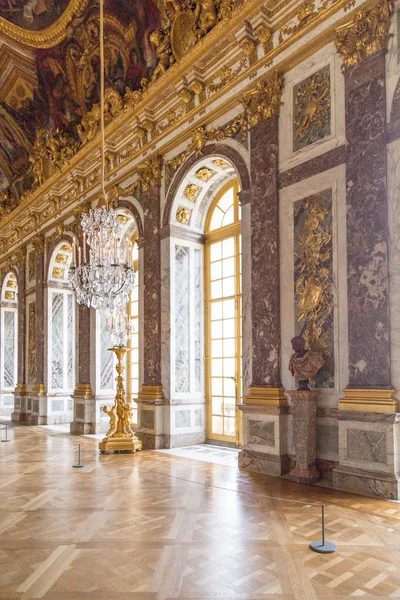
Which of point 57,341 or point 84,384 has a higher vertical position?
point 57,341

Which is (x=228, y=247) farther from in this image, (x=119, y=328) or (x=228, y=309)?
(x=119, y=328)

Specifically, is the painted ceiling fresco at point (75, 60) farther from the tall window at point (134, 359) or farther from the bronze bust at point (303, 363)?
the bronze bust at point (303, 363)

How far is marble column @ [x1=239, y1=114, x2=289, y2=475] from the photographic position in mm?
6862

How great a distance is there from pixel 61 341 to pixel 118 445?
7.08m

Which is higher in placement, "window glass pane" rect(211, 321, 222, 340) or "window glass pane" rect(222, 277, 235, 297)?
"window glass pane" rect(222, 277, 235, 297)

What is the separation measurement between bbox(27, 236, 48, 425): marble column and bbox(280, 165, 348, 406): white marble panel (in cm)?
978

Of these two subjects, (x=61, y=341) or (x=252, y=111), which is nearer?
(x=252, y=111)

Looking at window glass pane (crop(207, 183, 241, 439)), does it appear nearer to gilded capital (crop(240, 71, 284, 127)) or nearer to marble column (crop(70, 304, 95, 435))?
gilded capital (crop(240, 71, 284, 127))

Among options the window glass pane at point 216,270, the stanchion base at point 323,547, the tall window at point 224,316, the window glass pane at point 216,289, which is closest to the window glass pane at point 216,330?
the tall window at point 224,316

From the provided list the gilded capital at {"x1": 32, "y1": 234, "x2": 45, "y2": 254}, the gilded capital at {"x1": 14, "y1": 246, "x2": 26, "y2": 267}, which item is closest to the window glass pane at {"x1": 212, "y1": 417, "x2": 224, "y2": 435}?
the gilded capital at {"x1": 32, "y1": 234, "x2": 45, "y2": 254}

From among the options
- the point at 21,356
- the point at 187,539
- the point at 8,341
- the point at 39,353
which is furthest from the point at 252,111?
the point at 8,341

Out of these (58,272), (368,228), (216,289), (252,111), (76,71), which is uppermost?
(76,71)

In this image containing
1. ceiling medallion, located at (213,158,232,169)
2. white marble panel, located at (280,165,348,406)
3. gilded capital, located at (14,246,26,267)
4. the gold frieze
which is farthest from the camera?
gilded capital, located at (14,246,26,267)

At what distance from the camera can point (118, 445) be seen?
883 cm
